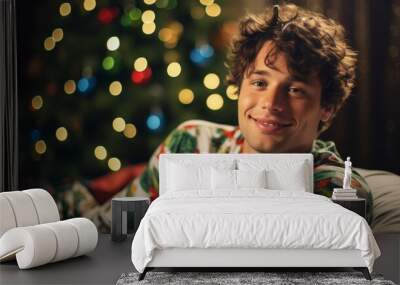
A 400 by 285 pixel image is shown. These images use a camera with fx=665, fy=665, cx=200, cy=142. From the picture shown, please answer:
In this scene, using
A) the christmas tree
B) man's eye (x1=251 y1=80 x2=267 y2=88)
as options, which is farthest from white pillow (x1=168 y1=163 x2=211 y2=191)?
man's eye (x1=251 y1=80 x2=267 y2=88)

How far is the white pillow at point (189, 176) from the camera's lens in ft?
20.8

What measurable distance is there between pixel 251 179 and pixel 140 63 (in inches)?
72.5

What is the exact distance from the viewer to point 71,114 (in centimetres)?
713

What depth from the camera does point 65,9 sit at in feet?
23.3

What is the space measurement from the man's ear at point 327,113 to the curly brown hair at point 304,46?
2cm

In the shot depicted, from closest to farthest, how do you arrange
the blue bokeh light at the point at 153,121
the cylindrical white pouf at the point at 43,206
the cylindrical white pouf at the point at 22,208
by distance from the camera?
the cylindrical white pouf at the point at 22,208, the cylindrical white pouf at the point at 43,206, the blue bokeh light at the point at 153,121

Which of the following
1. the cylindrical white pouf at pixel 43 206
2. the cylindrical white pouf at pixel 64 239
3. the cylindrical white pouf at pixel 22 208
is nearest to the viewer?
the cylindrical white pouf at pixel 64 239

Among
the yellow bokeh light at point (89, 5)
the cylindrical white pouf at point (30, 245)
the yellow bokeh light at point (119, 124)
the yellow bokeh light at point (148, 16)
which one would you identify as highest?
the yellow bokeh light at point (89, 5)

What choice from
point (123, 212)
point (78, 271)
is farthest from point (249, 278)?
point (123, 212)

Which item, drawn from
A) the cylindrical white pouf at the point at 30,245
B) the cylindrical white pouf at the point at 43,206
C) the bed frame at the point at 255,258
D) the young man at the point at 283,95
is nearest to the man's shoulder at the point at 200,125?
the young man at the point at 283,95

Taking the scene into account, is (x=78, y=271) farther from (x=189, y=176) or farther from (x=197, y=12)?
(x=197, y=12)

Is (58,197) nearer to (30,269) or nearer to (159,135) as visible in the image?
(159,135)

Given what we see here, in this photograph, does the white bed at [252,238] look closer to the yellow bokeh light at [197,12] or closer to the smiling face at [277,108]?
the smiling face at [277,108]

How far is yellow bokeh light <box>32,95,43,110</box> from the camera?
7160 mm
